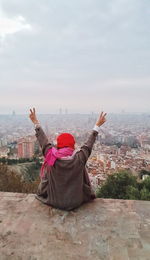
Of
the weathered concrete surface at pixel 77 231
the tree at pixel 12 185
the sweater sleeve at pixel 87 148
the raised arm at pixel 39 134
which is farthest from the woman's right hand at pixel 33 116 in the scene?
the tree at pixel 12 185

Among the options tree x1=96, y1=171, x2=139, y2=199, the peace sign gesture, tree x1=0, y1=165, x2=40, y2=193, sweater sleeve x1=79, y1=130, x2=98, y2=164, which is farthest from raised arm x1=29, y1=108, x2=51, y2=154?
tree x1=0, y1=165, x2=40, y2=193

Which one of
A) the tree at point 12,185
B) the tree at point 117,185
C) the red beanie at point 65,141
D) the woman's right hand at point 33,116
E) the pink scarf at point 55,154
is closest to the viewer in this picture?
the pink scarf at point 55,154

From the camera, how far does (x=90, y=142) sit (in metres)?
2.08

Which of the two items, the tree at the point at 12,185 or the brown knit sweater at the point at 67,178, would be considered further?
the tree at the point at 12,185

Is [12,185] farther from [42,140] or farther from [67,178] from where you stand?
[67,178]

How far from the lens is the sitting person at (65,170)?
193 cm

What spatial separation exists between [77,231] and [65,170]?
507 millimetres

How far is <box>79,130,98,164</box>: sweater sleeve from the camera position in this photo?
1.98 m

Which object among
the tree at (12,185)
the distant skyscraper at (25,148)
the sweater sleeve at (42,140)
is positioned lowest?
the distant skyscraper at (25,148)

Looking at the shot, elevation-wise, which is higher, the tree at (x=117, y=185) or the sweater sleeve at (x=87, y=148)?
the sweater sleeve at (x=87, y=148)

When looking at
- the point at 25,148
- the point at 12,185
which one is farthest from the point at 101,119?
the point at 25,148

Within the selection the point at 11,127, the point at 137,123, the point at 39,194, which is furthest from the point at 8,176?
the point at 137,123

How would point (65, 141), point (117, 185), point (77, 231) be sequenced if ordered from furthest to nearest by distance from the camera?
point (117, 185)
point (65, 141)
point (77, 231)

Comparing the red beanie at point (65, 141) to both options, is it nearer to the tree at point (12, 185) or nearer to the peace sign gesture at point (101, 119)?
the peace sign gesture at point (101, 119)
